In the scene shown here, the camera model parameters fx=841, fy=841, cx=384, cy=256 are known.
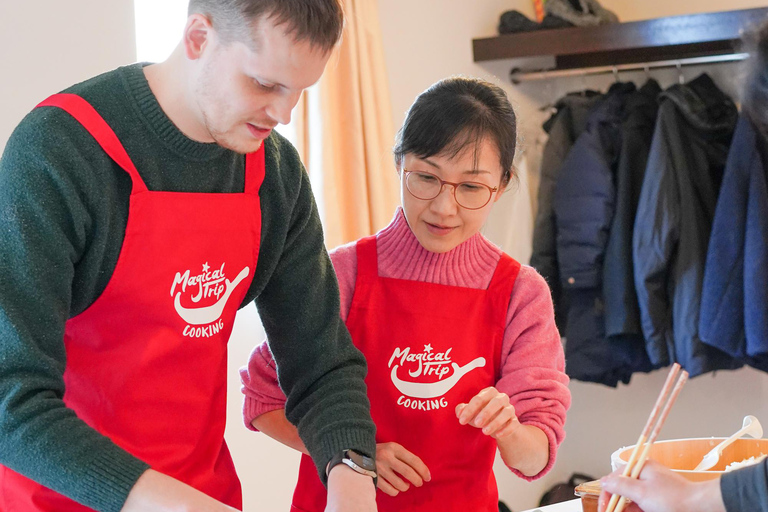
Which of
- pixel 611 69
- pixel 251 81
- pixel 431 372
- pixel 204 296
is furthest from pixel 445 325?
pixel 611 69

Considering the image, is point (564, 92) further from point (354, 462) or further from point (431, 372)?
point (354, 462)

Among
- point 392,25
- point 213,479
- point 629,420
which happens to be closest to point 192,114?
point 213,479

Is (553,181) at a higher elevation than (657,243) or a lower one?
higher

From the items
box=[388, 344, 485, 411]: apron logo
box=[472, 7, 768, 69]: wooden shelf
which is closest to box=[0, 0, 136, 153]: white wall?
box=[388, 344, 485, 411]: apron logo

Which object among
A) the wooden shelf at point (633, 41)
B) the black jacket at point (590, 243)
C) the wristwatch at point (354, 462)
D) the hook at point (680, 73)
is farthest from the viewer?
the hook at point (680, 73)

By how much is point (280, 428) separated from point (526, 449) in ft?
1.13

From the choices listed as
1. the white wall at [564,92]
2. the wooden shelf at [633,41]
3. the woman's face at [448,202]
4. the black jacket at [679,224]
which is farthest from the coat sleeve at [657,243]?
the woman's face at [448,202]

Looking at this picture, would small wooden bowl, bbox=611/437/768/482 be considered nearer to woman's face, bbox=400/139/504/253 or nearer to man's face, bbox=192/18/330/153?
woman's face, bbox=400/139/504/253

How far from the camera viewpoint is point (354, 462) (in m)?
1.02

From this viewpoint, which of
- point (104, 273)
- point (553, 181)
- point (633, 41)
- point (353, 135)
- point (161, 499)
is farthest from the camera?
point (553, 181)

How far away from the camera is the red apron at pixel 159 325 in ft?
3.05

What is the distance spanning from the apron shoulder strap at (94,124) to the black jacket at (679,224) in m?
1.97

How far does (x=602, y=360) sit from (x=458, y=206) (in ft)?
5.37

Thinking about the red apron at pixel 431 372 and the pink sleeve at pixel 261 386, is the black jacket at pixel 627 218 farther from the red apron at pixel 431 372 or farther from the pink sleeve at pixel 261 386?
the pink sleeve at pixel 261 386
